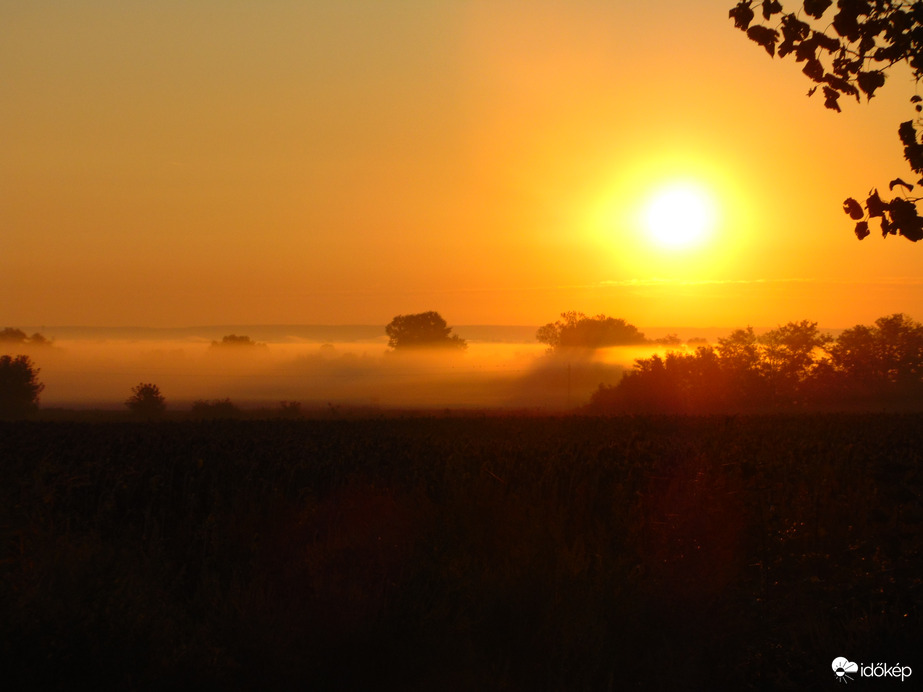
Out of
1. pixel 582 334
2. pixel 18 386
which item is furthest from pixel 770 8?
pixel 582 334

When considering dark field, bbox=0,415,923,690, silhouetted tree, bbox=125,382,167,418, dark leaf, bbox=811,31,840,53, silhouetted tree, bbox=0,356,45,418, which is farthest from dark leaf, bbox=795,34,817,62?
silhouetted tree, bbox=0,356,45,418

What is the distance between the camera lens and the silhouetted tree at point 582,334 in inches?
4213

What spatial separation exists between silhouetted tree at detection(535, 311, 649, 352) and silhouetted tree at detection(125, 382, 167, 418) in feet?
210

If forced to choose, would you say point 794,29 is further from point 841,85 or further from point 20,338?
point 20,338

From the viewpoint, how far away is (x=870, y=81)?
21.9 ft

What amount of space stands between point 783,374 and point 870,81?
58.2 meters

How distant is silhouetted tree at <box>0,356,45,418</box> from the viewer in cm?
5178

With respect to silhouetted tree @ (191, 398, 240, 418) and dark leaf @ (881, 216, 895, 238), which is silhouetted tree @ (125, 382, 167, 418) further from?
dark leaf @ (881, 216, 895, 238)

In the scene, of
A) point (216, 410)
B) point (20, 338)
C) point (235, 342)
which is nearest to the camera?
point (216, 410)

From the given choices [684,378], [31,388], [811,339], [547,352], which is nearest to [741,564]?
[684,378]

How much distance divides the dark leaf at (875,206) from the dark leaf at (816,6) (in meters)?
1.48

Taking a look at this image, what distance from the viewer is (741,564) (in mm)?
8086

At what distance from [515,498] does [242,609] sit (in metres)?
4.33

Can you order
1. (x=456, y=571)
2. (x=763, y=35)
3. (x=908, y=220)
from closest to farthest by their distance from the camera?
(x=908, y=220), (x=763, y=35), (x=456, y=571)
